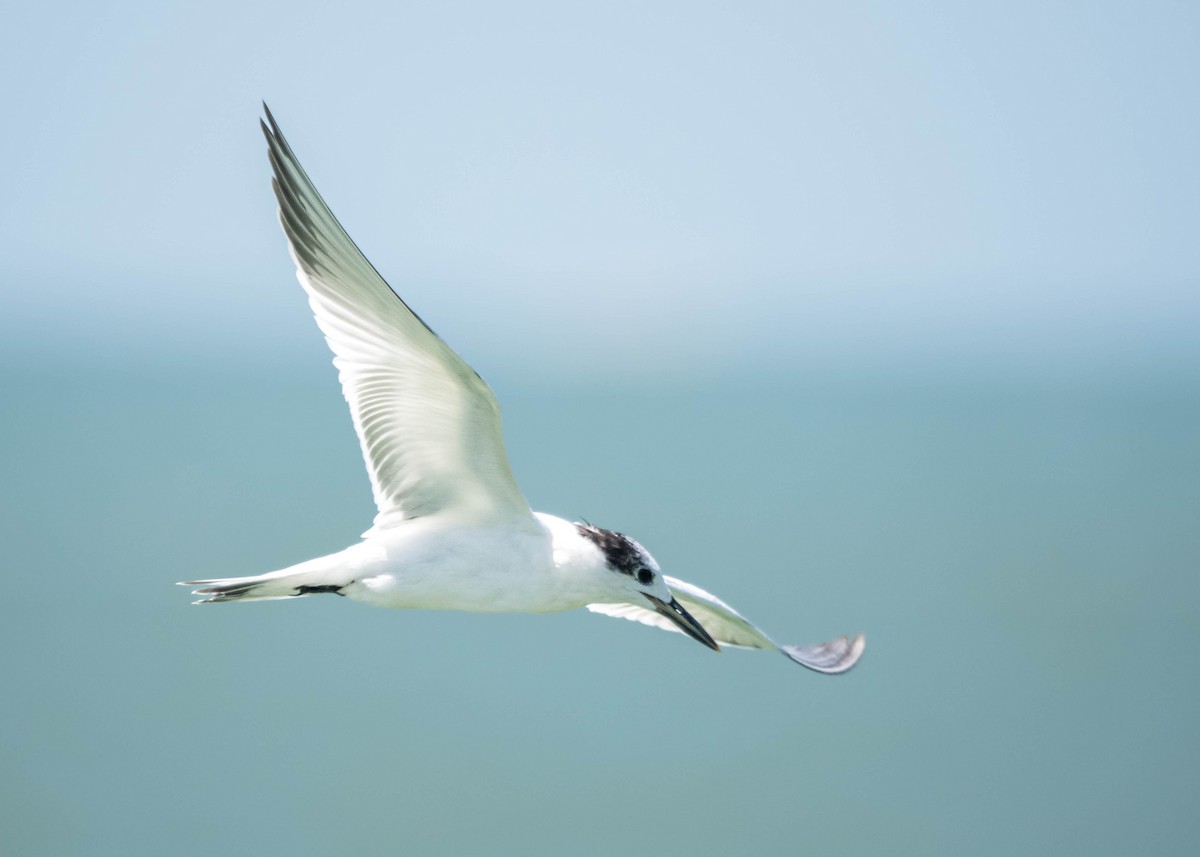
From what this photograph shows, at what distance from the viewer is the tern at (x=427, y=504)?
18.4 feet

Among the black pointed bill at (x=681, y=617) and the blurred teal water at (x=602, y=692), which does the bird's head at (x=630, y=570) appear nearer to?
the black pointed bill at (x=681, y=617)

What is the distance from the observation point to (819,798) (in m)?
25.1

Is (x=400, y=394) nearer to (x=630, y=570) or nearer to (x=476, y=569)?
(x=476, y=569)

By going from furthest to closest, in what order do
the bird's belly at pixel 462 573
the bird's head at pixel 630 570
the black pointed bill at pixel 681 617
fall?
1. the black pointed bill at pixel 681 617
2. the bird's head at pixel 630 570
3. the bird's belly at pixel 462 573

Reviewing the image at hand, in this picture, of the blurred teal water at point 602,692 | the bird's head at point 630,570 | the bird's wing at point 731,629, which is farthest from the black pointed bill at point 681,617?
the blurred teal water at point 602,692

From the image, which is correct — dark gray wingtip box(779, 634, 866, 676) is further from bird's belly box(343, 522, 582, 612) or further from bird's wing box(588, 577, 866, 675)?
bird's belly box(343, 522, 582, 612)

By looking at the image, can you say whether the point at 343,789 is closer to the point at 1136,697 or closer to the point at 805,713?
the point at 805,713

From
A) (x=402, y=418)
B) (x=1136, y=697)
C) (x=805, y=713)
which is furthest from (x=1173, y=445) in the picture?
(x=402, y=418)

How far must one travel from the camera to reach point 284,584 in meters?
5.59

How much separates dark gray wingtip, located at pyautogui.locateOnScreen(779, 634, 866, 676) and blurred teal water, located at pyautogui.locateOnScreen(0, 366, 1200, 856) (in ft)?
51.7

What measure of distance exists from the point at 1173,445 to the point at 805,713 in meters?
65.8

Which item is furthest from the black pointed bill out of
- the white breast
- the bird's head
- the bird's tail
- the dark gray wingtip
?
the bird's tail

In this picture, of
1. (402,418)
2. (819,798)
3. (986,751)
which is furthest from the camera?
(986,751)

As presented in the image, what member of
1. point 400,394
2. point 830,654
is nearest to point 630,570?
point 400,394
